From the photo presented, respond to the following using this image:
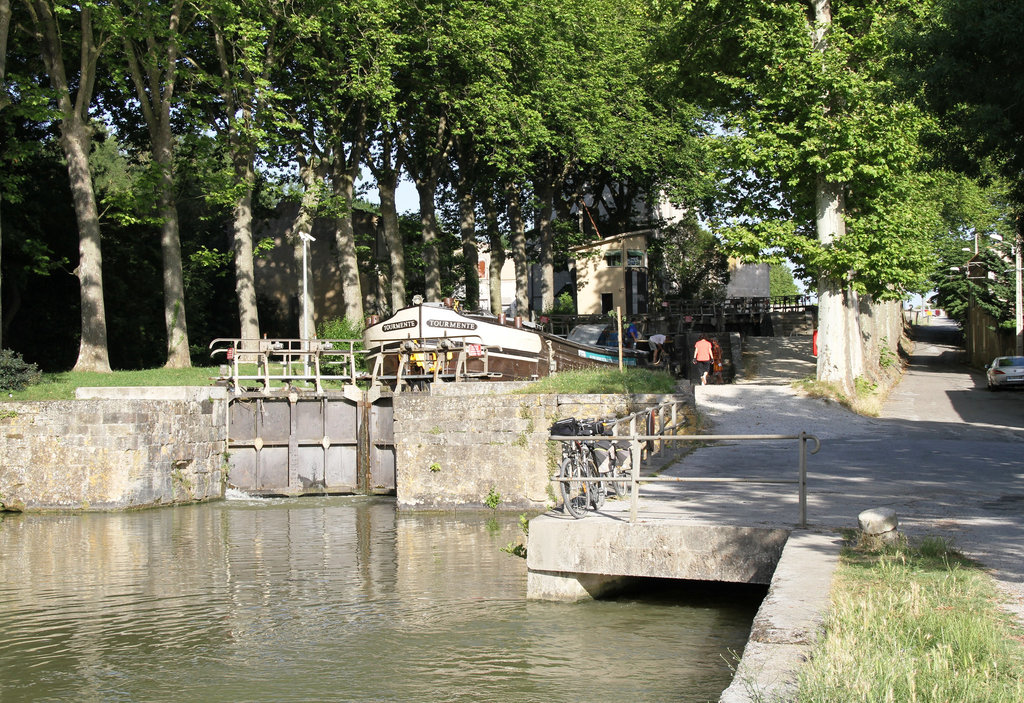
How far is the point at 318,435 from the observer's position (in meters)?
21.7

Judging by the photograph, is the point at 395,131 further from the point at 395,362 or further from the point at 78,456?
the point at 78,456

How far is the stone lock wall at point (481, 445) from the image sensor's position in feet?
56.9

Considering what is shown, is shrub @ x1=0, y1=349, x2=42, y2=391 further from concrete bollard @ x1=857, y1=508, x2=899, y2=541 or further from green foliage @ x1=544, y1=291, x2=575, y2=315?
green foliage @ x1=544, y1=291, x2=575, y2=315

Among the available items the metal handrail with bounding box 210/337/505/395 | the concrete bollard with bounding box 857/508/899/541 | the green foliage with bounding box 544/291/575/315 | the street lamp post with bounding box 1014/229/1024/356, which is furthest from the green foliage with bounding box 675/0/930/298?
the green foliage with bounding box 544/291/575/315

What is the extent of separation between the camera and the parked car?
33.8m

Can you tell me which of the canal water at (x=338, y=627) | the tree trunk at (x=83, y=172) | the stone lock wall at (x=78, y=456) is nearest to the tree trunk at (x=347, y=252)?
the tree trunk at (x=83, y=172)

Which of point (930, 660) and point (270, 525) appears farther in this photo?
point (270, 525)

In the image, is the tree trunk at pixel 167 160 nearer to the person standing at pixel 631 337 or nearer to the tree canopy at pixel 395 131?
the tree canopy at pixel 395 131

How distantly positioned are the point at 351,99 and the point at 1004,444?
71.7 ft

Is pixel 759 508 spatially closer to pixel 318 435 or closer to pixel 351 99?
pixel 318 435

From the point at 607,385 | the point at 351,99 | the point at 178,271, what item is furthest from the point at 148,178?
the point at 607,385

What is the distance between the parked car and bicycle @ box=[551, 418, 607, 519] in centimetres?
2686

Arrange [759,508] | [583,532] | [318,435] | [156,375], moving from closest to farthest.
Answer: [583,532]
[759,508]
[318,435]
[156,375]

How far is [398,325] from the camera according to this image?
2461 centimetres
